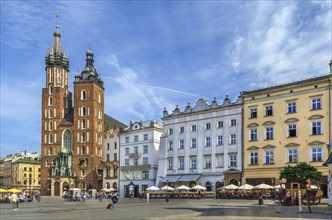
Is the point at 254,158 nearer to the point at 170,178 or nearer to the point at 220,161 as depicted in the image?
the point at 220,161

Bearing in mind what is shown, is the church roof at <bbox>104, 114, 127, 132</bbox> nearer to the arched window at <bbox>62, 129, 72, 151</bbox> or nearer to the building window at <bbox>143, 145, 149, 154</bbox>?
the arched window at <bbox>62, 129, 72, 151</bbox>

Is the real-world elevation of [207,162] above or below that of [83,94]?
below

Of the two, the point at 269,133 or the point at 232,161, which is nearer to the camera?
the point at 269,133

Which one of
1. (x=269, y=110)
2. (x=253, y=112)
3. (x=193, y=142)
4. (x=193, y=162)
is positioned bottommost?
(x=193, y=162)

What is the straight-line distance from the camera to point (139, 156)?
81.9 m

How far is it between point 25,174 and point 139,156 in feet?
270

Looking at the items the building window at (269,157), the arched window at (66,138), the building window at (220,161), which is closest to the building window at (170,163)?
the building window at (220,161)

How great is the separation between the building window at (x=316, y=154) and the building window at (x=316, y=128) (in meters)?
2.11

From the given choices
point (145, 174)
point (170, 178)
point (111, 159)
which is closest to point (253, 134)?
point (170, 178)

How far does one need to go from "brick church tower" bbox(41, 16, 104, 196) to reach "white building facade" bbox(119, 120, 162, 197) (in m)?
13.2

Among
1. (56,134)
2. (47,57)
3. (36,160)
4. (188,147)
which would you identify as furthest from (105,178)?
(36,160)

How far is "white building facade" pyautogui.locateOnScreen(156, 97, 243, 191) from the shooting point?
65.1 meters

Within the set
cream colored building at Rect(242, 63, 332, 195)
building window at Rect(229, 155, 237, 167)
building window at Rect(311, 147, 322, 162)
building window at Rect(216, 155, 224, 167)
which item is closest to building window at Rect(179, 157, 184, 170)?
building window at Rect(216, 155, 224, 167)

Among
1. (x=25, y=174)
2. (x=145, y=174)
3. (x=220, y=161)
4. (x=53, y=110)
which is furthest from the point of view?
(x=25, y=174)
